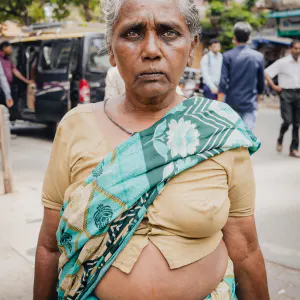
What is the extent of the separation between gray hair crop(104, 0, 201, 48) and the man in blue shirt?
189 inches

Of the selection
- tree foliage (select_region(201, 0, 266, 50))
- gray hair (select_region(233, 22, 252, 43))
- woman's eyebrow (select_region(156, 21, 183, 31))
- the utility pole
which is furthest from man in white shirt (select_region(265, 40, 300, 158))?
tree foliage (select_region(201, 0, 266, 50))

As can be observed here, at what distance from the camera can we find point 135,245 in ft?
4.75

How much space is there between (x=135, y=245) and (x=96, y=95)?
7.18 metres

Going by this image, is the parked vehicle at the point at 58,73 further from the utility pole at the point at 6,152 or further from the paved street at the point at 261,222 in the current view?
the utility pole at the point at 6,152

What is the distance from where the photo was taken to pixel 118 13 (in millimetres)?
1540

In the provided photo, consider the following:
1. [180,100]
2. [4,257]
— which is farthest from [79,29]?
[180,100]

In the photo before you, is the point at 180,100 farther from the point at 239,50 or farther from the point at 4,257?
the point at 239,50

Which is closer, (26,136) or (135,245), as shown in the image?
(135,245)

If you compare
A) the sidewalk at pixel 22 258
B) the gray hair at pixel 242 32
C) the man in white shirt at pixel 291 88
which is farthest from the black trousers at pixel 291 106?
the sidewalk at pixel 22 258

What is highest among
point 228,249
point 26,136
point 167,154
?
point 167,154

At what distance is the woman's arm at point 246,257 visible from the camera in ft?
5.55

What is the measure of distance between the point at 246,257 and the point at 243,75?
491 cm

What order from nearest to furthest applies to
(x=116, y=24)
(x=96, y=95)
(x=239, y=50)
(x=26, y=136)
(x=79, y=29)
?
(x=116, y=24) < (x=239, y=50) < (x=96, y=95) < (x=79, y=29) < (x=26, y=136)

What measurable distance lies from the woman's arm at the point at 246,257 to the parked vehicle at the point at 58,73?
21.8 feet
